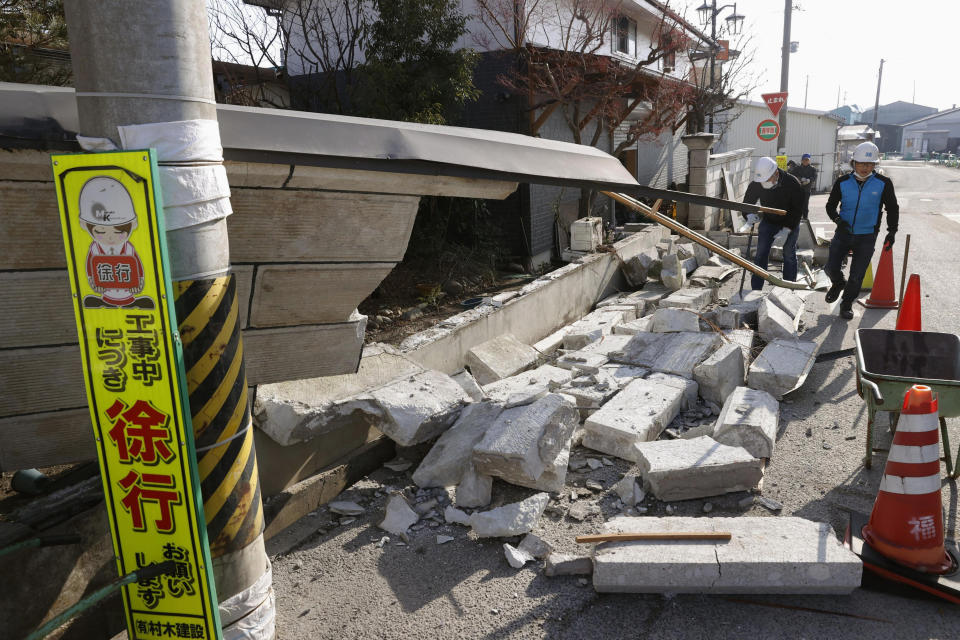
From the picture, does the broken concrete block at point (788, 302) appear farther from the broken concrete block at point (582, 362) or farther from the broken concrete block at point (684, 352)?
the broken concrete block at point (582, 362)

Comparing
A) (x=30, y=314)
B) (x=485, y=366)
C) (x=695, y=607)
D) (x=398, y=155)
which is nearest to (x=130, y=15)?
(x=398, y=155)

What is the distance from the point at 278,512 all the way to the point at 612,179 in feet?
9.96

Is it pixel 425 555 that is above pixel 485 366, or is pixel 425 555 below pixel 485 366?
below

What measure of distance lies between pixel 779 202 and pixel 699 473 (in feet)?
19.6

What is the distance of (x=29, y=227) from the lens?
2717mm

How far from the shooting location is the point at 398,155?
3090 millimetres

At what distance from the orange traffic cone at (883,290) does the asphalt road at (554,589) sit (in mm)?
3783

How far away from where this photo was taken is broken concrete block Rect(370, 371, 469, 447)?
4395 mm

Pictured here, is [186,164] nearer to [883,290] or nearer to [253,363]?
[253,363]

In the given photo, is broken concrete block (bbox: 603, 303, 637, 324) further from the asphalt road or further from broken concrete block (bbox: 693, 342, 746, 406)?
the asphalt road

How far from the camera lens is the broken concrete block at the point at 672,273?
31.1 feet

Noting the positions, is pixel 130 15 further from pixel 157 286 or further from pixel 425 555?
pixel 425 555

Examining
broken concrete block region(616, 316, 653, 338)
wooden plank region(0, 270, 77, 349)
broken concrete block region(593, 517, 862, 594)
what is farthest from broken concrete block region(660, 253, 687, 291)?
wooden plank region(0, 270, 77, 349)

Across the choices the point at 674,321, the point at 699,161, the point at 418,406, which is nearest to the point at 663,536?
the point at 418,406
